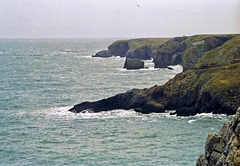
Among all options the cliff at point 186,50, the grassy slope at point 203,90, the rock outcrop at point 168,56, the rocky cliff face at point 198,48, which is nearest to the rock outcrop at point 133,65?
the rock outcrop at point 168,56

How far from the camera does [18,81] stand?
399 ft

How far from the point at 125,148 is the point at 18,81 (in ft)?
265

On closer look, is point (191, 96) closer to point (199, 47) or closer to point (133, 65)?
point (199, 47)

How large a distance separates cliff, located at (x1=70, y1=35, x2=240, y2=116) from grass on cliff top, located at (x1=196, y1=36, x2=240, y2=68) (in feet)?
15.1

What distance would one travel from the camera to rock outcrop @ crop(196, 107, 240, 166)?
23500 mm

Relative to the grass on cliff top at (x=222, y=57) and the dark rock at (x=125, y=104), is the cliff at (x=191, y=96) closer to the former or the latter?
the dark rock at (x=125, y=104)

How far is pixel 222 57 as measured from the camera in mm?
87750

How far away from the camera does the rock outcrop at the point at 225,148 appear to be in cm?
2350

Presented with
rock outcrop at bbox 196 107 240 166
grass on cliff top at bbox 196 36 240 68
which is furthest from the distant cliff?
rock outcrop at bbox 196 107 240 166

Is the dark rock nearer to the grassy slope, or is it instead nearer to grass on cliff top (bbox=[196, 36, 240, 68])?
the grassy slope

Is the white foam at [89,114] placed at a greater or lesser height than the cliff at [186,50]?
lesser

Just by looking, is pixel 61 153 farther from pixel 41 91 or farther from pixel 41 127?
pixel 41 91

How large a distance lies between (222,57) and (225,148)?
6492 centimetres

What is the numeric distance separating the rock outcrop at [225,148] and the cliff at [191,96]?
36.5 metres
